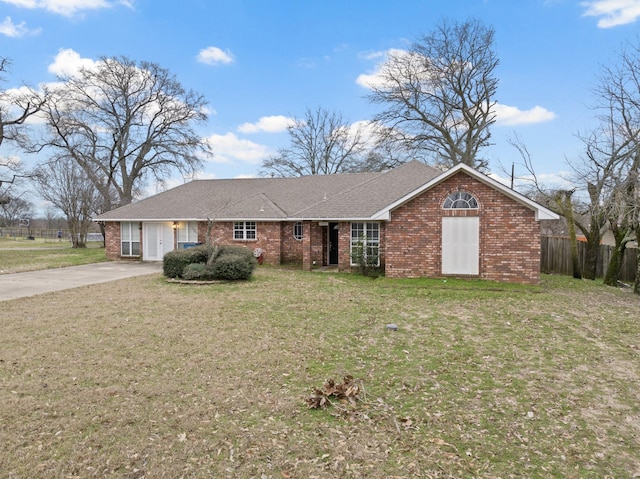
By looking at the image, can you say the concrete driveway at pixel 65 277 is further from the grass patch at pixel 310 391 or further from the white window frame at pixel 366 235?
the white window frame at pixel 366 235

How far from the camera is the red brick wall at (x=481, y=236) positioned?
13.1 m

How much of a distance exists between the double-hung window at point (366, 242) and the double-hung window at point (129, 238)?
1207 centimetres

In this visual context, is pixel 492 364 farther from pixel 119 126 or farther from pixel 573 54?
pixel 119 126

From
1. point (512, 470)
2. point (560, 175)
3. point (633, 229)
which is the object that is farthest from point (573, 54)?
point (512, 470)

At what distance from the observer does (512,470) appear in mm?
3461

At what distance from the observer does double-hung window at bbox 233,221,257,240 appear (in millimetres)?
18703

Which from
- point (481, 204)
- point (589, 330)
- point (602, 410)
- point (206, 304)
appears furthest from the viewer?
point (481, 204)

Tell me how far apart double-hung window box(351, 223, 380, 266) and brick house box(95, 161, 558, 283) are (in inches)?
1.6

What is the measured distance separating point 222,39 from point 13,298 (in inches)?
543

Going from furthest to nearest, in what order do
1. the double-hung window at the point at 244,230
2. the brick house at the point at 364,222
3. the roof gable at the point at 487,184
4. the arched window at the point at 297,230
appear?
the double-hung window at the point at 244,230, the arched window at the point at 297,230, the brick house at the point at 364,222, the roof gable at the point at 487,184

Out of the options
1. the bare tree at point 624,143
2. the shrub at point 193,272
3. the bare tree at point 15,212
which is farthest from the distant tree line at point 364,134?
the bare tree at point 15,212

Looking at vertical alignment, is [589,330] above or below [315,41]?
below

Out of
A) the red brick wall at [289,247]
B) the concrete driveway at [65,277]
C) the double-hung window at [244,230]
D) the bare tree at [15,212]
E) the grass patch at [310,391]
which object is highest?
the bare tree at [15,212]

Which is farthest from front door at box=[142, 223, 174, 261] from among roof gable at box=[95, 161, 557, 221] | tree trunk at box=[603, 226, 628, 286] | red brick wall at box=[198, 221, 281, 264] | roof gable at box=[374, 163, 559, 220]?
tree trunk at box=[603, 226, 628, 286]
